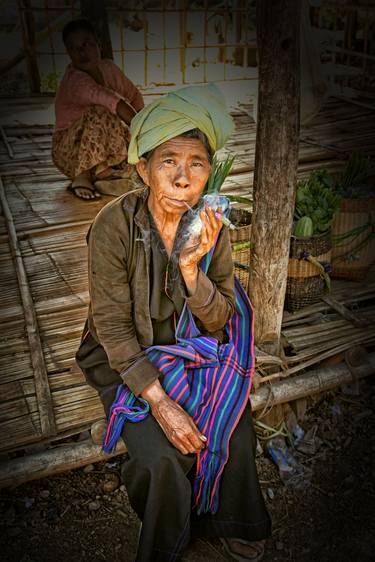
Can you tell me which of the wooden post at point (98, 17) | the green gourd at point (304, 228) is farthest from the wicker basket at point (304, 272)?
the wooden post at point (98, 17)

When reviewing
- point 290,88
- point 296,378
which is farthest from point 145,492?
point 290,88

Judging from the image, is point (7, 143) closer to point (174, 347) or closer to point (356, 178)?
point (356, 178)

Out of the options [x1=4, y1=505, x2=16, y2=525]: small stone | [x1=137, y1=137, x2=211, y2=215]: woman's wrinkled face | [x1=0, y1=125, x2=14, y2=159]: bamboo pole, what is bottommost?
[x1=4, y1=505, x2=16, y2=525]: small stone

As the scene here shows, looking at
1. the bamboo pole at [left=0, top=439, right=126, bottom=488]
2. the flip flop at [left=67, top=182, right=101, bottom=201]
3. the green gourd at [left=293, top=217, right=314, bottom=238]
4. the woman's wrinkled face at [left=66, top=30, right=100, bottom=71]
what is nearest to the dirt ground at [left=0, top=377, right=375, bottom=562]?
the bamboo pole at [left=0, top=439, right=126, bottom=488]

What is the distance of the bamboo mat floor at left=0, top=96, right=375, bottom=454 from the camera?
2.46m

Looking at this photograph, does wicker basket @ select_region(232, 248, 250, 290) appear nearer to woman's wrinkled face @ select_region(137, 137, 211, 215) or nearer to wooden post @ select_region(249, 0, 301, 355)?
wooden post @ select_region(249, 0, 301, 355)

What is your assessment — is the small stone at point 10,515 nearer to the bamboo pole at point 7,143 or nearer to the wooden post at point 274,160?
the wooden post at point 274,160

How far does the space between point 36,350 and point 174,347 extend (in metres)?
1.04

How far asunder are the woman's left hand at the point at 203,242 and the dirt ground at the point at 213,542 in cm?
117

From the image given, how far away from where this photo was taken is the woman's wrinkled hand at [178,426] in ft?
5.97

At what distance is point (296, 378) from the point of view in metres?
2.78

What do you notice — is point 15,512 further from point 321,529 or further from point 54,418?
point 321,529

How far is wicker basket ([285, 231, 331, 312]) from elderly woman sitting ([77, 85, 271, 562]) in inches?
42.4

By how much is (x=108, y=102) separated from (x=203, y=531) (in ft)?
10.9
